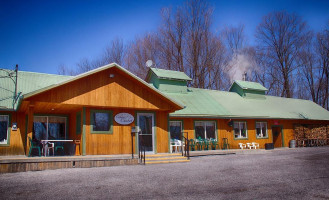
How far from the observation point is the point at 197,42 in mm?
30844

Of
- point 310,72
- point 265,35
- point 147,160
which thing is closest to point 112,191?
point 147,160

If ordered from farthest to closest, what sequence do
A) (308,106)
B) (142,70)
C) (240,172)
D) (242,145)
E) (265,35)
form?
(265,35)
(142,70)
(308,106)
(242,145)
(240,172)

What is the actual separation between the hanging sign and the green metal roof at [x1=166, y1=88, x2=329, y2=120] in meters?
3.17

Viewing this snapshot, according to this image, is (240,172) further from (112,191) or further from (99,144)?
(99,144)

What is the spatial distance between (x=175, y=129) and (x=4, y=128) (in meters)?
9.16

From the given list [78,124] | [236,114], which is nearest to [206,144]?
[236,114]

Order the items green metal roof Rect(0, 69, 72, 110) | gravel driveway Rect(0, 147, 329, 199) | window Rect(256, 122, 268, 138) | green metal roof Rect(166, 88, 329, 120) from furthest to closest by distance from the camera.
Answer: window Rect(256, 122, 268, 138)
green metal roof Rect(166, 88, 329, 120)
green metal roof Rect(0, 69, 72, 110)
gravel driveway Rect(0, 147, 329, 199)

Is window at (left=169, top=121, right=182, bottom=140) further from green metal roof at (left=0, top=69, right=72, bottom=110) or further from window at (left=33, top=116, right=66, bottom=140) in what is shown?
green metal roof at (left=0, top=69, right=72, bottom=110)

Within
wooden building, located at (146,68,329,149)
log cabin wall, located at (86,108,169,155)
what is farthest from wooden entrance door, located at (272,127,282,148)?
log cabin wall, located at (86,108,169,155)

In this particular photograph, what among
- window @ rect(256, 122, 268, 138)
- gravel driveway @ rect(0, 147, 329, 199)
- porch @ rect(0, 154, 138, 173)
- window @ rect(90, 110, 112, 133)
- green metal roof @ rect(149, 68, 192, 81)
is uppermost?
green metal roof @ rect(149, 68, 192, 81)

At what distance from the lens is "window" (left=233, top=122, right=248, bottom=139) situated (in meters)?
19.8

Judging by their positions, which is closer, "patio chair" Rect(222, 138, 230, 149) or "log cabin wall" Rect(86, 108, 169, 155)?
"log cabin wall" Rect(86, 108, 169, 155)

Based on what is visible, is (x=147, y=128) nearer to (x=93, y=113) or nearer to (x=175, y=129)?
(x=93, y=113)

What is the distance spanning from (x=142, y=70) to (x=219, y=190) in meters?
24.9
